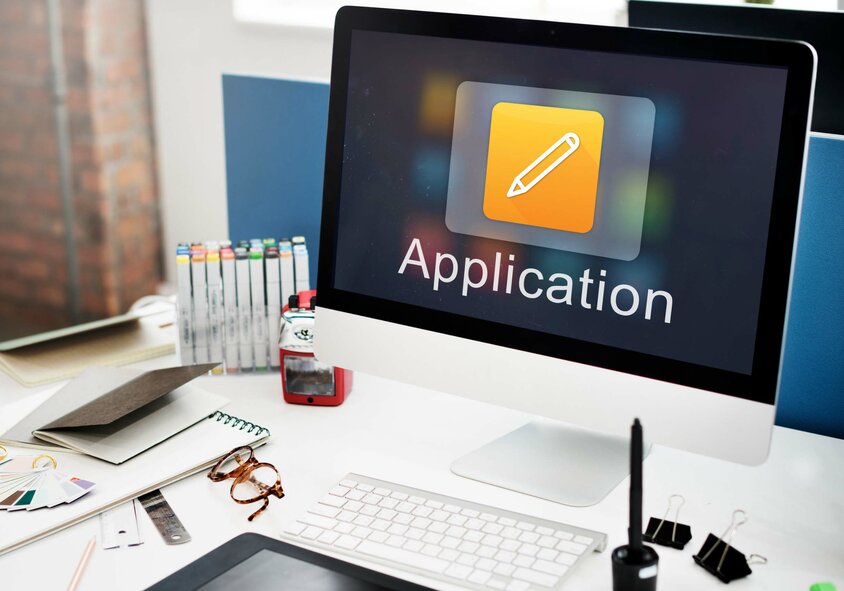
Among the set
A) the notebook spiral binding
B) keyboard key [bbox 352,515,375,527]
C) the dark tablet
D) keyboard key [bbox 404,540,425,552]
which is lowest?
the dark tablet

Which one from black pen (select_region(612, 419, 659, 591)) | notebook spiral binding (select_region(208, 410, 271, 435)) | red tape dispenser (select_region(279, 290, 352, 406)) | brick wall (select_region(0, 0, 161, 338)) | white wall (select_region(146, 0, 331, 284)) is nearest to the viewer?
black pen (select_region(612, 419, 659, 591))

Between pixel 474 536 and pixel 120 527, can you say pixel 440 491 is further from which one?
pixel 120 527

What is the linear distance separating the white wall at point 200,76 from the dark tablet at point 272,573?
7.10 ft

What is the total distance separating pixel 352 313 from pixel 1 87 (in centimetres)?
249

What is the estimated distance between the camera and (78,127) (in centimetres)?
310

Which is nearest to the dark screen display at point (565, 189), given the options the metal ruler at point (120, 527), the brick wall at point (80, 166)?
the metal ruler at point (120, 527)

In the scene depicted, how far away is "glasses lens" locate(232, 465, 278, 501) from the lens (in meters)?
1.05

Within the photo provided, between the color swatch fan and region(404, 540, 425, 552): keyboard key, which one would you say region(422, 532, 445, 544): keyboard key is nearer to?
region(404, 540, 425, 552): keyboard key

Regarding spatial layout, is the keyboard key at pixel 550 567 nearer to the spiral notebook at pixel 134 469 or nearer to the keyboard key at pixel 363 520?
the keyboard key at pixel 363 520

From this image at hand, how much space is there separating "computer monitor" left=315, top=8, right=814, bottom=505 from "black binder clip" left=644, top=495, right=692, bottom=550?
0.07m

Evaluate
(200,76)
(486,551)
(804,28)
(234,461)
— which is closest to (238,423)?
(234,461)

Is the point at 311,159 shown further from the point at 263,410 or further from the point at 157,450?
the point at 157,450

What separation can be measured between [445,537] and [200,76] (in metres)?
2.50

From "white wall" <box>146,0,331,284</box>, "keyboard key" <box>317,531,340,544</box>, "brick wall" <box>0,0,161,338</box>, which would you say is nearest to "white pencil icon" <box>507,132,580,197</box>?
"keyboard key" <box>317,531,340,544</box>
